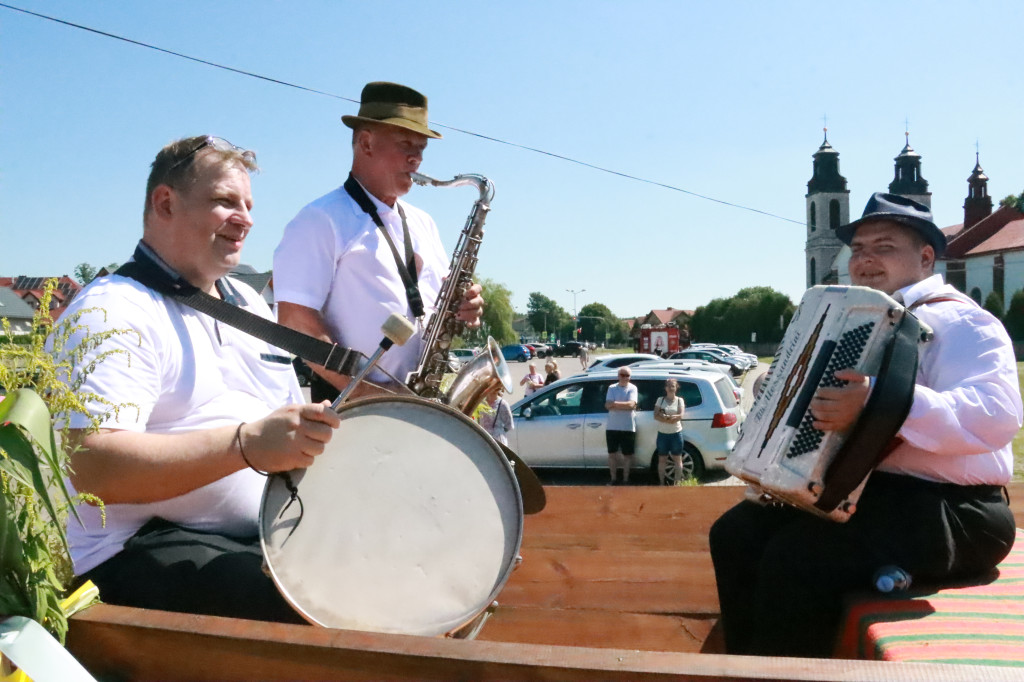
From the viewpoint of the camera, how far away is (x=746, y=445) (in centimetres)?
255

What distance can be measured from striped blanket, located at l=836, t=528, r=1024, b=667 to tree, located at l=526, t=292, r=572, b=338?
130154 millimetres

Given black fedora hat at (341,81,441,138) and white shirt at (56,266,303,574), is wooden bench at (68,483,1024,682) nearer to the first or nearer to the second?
white shirt at (56,266,303,574)

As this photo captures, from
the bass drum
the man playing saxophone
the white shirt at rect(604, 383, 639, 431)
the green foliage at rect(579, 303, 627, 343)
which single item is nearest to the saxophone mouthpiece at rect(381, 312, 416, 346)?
the bass drum

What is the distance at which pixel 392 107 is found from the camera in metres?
3.01

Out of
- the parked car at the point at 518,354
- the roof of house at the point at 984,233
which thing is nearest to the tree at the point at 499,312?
the parked car at the point at 518,354

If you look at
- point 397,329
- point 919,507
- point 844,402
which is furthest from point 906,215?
point 397,329

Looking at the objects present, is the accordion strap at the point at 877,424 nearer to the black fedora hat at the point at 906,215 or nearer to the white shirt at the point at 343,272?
the black fedora hat at the point at 906,215

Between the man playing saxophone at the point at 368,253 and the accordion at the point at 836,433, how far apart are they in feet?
4.01

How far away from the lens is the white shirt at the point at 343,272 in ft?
9.20

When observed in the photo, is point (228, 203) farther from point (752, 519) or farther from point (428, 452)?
point (752, 519)

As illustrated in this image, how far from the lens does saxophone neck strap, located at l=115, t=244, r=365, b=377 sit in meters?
2.07

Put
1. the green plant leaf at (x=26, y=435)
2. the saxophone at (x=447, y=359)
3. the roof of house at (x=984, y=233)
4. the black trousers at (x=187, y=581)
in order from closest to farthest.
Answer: the green plant leaf at (x=26, y=435) → the black trousers at (x=187, y=581) → the saxophone at (x=447, y=359) → the roof of house at (x=984, y=233)

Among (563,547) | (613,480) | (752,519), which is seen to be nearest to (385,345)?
(752,519)

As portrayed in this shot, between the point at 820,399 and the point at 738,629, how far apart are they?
811 mm
